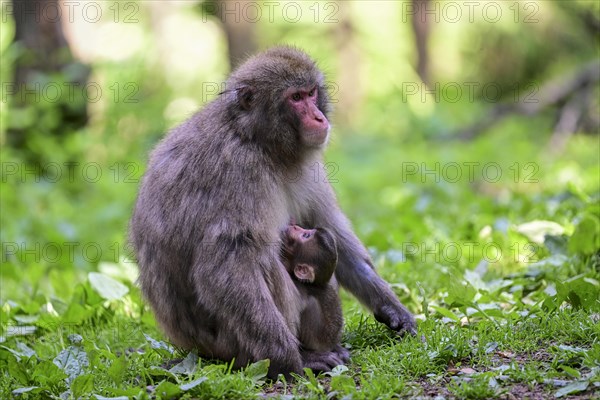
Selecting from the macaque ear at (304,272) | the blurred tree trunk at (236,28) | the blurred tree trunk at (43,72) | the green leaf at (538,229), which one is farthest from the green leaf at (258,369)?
the blurred tree trunk at (236,28)

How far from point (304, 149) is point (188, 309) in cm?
111

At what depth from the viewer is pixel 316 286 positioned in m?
4.62

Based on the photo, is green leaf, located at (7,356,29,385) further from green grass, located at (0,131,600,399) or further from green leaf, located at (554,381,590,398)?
green leaf, located at (554,381,590,398)

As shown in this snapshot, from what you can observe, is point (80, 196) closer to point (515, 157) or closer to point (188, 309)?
point (515, 157)

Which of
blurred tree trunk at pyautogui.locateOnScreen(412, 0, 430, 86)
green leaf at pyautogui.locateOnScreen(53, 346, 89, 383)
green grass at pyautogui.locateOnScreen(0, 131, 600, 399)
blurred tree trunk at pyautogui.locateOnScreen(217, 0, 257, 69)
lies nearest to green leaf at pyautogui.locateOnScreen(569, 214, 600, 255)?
green grass at pyautogui.locateOnScreen(0, 131, 600, 399)

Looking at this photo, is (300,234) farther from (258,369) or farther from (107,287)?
(107,287)

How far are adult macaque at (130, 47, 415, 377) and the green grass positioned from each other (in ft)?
0.59

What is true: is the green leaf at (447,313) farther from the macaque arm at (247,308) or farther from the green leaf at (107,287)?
the green leaf at (107,287)

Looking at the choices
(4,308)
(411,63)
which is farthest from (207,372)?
(411,63)

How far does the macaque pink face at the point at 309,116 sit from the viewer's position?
462 centimetres

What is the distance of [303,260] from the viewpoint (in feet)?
15.0

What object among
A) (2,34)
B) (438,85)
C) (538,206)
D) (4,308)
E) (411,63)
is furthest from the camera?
(411,63)

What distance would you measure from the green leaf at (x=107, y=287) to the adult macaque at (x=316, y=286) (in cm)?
Answer: 170

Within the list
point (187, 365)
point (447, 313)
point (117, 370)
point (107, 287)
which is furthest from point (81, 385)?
point (447, 313)
